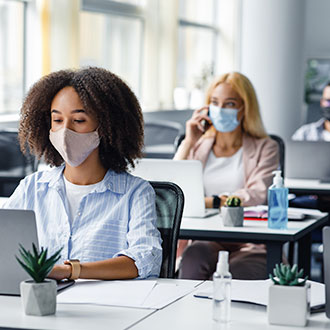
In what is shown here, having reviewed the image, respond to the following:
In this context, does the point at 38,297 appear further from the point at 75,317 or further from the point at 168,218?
the point at 168,218

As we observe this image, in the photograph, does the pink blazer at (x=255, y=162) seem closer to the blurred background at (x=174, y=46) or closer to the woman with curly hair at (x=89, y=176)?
the woman with curly hair at (x=89, y=176)

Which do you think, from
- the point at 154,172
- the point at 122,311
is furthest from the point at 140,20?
the point at 122,311

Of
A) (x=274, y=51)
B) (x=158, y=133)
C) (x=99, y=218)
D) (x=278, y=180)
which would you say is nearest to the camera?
(x=99, y=218)

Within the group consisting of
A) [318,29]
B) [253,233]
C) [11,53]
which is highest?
[318,29]

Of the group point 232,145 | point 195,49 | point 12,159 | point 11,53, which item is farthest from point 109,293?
point 195,49

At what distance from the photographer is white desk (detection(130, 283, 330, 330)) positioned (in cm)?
167

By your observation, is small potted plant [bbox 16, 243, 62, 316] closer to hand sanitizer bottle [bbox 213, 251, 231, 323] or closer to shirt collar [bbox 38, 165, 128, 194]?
hand sanitizer bottle [bbox 213, 251, 231, 323]

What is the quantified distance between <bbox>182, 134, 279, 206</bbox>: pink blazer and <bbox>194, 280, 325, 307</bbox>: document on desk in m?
1.62

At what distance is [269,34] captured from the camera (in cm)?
848

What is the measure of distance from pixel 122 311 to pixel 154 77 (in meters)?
6.62

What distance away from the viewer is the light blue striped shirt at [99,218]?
2.21 m

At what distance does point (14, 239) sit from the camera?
6.07ft

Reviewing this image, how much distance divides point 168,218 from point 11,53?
A: 413 cm

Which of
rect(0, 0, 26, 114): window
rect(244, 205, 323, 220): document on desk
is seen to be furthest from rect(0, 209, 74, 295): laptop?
rect(0, 0, 26, 114): window
